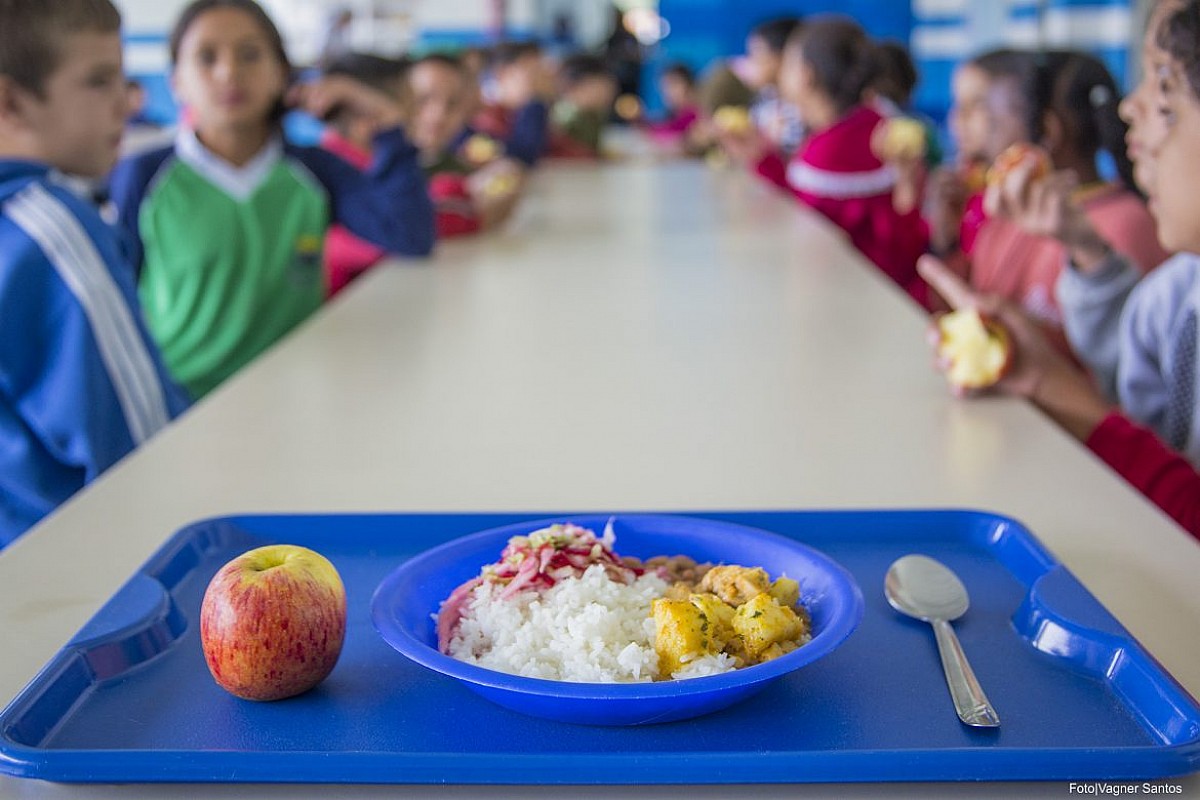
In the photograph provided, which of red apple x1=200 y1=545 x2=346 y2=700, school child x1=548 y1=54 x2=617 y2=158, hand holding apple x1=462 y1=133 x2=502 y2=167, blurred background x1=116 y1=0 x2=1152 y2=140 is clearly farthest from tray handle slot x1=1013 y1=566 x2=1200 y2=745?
blurred background x1=116 y1=0 x2=1152 y2=140

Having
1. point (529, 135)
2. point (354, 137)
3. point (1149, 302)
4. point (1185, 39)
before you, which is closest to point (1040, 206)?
point (1149, 302)

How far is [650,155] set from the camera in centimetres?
515

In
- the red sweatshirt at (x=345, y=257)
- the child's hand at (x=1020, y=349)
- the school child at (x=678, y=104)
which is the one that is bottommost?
the school child at (x=678, y=104)

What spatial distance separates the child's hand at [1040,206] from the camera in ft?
4.60

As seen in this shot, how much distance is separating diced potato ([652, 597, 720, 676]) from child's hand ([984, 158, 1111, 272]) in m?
0.98

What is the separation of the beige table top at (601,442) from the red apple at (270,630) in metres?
0.07

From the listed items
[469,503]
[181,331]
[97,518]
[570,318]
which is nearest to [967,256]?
[570,318]

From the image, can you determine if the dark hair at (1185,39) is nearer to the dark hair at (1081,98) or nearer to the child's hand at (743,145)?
the dark hair at (1081,98)

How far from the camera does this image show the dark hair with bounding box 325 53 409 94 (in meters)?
2.98

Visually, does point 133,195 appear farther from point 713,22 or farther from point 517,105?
point 713,22

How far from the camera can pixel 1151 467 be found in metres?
1.09

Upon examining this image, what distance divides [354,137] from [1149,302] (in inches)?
91.2

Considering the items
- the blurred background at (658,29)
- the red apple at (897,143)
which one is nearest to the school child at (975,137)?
the red apple at (897,143)

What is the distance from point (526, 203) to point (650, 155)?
2179mm
